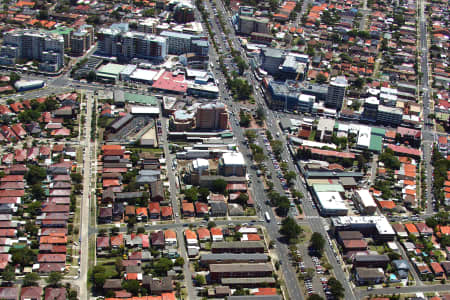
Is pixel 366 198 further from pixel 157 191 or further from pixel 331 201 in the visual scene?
pixel 157 191

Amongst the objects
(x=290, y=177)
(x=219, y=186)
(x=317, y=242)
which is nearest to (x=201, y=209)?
(x=219, y=186)

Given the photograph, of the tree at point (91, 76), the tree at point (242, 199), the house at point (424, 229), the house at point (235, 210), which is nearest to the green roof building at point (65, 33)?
the tree at point (91, 76)

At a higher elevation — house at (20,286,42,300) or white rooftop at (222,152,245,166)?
white rooftop at (222,152,245,166)

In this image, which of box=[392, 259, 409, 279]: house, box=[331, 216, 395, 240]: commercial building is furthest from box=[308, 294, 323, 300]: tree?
box=[331, 216, 395, 240]: commercial building

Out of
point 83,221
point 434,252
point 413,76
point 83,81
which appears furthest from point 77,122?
point 413,76

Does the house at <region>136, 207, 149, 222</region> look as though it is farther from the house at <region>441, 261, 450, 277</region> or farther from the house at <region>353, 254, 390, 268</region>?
the house at <region>441, 261, 450, 277</region>

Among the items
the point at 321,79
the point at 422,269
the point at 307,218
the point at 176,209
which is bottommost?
the point at 422,269

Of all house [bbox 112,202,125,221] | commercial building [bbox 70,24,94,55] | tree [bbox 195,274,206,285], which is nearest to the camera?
tree [bbox 195,274,206,285]
